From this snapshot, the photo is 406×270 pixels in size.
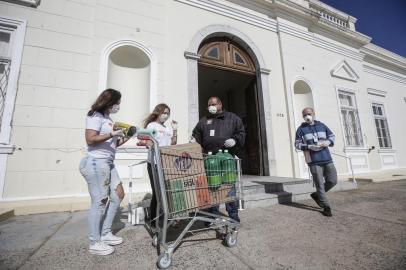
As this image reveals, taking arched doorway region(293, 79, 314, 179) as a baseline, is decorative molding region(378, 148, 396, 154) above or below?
below

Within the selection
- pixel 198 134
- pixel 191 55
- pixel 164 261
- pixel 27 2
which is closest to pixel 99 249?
pixel 164 261

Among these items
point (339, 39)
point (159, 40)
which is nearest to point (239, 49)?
point (159, 40)

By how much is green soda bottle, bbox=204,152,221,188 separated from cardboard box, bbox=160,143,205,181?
11 centimetres

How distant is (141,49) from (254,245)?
4.99 metres

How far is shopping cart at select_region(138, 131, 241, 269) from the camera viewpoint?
6.25 feet

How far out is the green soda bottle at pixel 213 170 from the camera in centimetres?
225

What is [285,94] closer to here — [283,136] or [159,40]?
[283,136]

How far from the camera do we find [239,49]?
704 centimetres

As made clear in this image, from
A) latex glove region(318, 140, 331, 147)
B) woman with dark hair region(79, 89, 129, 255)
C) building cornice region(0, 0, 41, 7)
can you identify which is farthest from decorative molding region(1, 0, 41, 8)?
latex glove region(318, 140, 331, 147)

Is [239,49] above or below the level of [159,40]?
above

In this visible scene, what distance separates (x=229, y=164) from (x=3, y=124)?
4.32 metres

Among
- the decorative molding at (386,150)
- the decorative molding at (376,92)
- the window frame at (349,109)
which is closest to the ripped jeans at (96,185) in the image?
the window frame at (349,109)

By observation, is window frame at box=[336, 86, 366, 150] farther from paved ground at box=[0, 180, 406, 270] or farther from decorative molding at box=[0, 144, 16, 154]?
decorative molding at box=[0, 144, 16, 154]

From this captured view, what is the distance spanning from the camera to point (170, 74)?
18.1 ft
